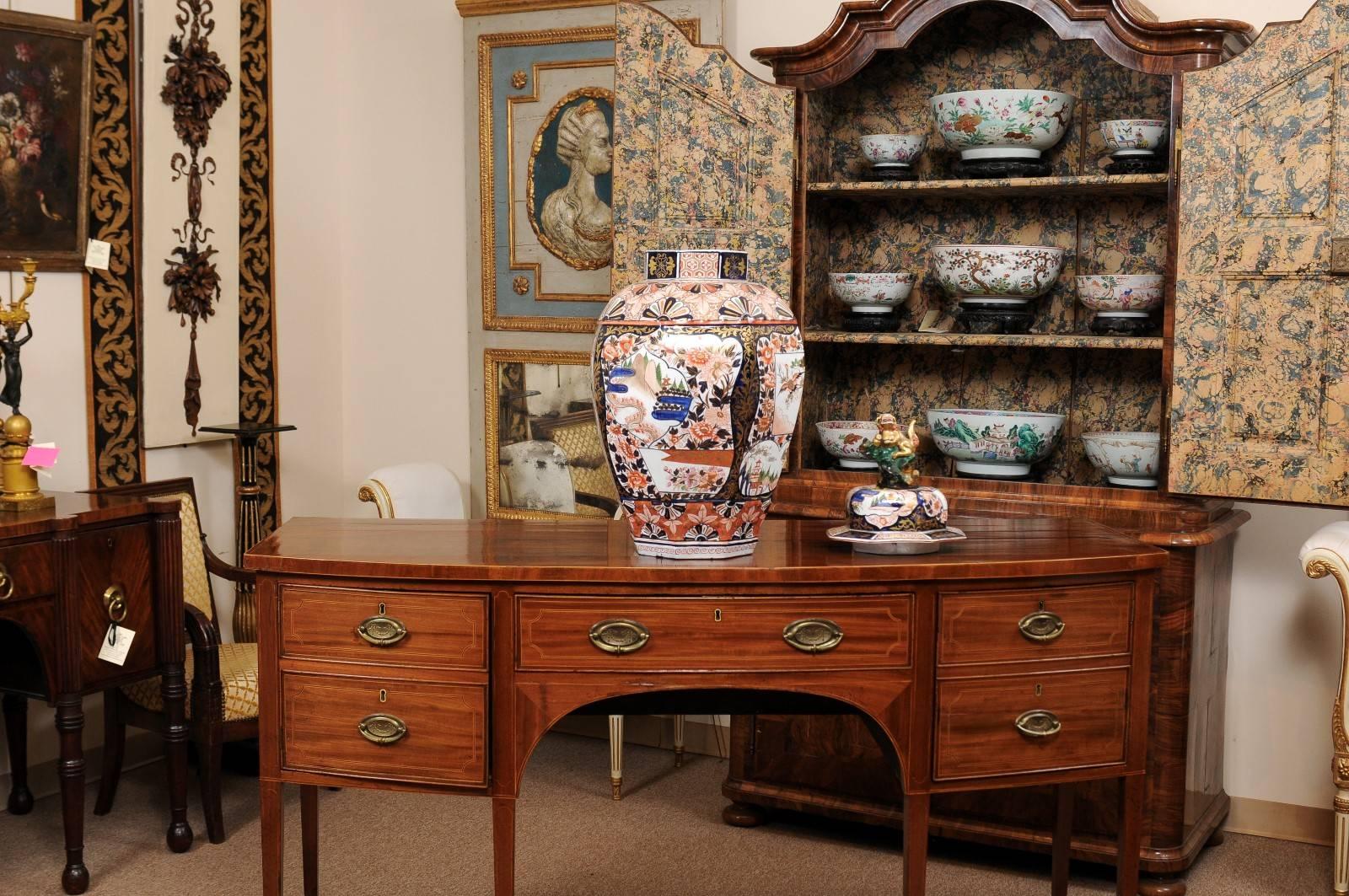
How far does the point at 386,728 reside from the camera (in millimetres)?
2424

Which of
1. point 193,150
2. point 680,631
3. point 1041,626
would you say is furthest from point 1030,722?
point 193,150

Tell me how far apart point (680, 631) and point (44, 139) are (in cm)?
255

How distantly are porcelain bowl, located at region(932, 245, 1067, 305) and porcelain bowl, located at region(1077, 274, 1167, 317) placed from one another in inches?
3.8

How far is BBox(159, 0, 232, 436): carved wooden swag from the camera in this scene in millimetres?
4273

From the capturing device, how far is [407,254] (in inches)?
192

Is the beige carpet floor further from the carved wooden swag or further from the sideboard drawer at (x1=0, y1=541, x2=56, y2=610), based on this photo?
the carved wooden swag

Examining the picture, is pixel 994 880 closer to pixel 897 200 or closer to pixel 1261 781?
pixel 1261 781

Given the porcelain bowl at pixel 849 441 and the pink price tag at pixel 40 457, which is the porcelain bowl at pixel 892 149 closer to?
the porcelain bowl at pixel 849 441

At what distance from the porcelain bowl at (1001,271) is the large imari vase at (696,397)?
1.31m

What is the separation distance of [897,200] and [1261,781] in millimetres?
1876

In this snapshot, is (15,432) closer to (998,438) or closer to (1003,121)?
(998,438)

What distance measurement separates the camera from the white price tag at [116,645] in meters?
3.46

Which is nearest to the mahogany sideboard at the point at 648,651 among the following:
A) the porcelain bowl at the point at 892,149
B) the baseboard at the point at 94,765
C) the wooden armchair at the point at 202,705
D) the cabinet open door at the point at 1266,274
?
the cabinet open door at the point at 1266,274

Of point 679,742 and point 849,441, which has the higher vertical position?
point 849,441
